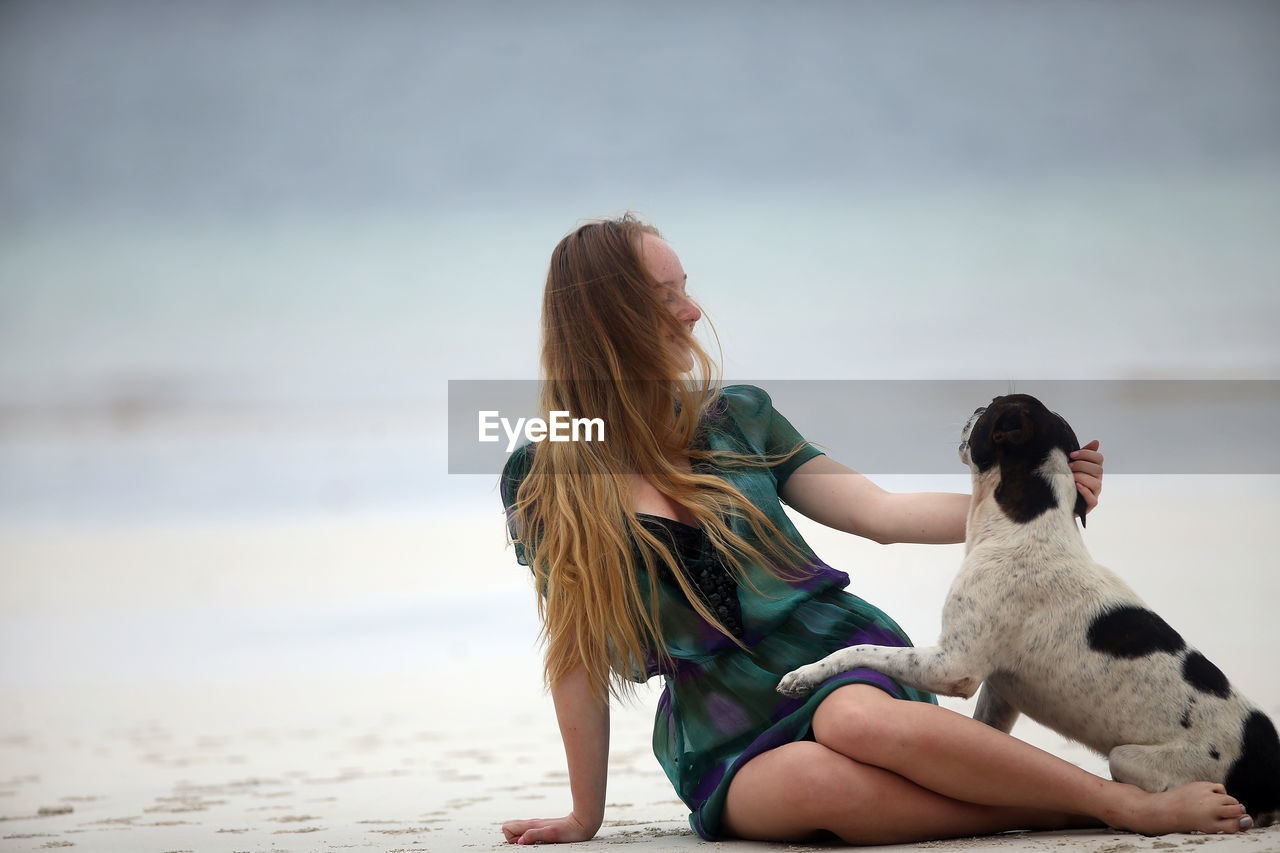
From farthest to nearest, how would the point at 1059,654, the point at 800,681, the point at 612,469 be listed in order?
the point at 612,469
the point at 800,681
the point at 1059,654

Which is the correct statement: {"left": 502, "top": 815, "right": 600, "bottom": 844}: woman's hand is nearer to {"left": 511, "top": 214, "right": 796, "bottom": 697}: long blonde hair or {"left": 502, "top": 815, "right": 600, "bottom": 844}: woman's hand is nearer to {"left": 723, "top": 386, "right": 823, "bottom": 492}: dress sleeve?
{"left": 511, "top": 214, "right": 796, "bottom": 697}: long blonde hair

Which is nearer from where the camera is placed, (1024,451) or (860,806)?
(860,806)

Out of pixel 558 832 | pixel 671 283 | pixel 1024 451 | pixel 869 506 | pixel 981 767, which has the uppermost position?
pixel 671 283

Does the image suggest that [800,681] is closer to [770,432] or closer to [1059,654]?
[1059,654]

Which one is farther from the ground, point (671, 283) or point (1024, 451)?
point (671, 283)

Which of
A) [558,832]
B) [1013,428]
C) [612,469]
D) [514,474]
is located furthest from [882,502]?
[558,832]

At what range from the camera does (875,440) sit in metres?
4.82

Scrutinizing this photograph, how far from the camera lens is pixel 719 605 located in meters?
2.04

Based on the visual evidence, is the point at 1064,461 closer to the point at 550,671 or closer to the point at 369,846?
the point at 550,671

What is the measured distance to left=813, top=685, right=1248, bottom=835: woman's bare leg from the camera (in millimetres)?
1618

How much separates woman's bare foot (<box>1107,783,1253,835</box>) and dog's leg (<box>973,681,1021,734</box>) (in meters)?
0.28

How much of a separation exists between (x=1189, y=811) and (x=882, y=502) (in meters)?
0.75

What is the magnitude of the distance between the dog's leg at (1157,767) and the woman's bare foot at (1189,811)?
2 cm

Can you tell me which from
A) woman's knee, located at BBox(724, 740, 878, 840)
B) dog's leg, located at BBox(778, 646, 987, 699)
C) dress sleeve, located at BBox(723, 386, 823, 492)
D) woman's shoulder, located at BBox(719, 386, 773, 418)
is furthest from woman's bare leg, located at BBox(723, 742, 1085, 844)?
woman's shoulder, located at BBox(719, 386, 773, 418)
